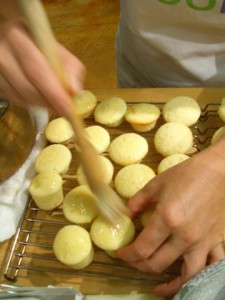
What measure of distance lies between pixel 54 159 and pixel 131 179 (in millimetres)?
264

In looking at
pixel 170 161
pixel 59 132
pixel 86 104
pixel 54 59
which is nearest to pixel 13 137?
pixel 59 132

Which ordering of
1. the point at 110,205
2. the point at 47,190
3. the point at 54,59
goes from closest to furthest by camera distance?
the point at 54,59 < the point at 110,205 < the point at 47,190

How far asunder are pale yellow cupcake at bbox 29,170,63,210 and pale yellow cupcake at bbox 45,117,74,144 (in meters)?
0.15

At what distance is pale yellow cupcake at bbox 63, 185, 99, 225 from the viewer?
112cm

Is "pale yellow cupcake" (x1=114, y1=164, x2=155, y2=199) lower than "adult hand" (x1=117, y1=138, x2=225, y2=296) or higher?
lower

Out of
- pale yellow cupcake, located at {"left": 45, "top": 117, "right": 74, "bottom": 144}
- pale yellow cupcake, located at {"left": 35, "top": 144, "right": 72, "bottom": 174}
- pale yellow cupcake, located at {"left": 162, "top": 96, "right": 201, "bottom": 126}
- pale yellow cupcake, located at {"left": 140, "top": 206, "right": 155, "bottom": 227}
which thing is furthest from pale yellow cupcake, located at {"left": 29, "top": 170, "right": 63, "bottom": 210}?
pale yellow cupcake, located at {"left": 162, "top": 96, "right": 201, "bottom": 126}

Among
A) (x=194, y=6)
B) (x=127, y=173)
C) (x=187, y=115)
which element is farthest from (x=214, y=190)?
(x=194, y=6)

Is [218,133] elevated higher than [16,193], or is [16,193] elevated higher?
[218,133]

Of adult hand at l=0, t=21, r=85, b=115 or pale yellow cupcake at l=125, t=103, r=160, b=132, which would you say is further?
pale yellow cupcake at l=125, t=103, r=160, b=132

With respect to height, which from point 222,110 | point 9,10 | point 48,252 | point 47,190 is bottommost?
point 48,252

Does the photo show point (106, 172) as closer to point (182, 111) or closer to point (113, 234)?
point (113, 234)

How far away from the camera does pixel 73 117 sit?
2.39 feet

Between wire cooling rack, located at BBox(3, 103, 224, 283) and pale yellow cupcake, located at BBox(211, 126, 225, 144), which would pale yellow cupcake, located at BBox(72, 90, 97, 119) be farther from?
pale yellow cupcake, located at BBox(211, 126, 225, 144)

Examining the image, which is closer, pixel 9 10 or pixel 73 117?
pixel 73 117
